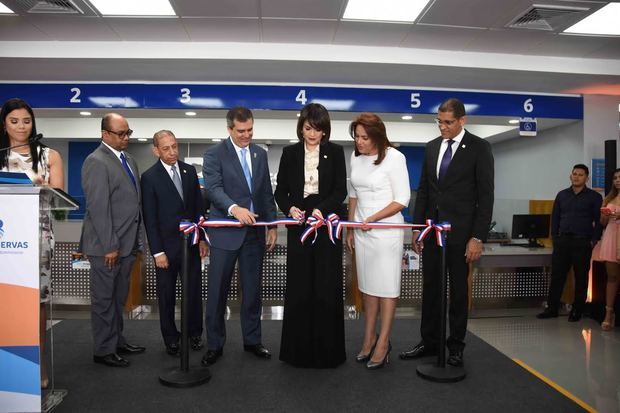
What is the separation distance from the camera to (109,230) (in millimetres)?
2982

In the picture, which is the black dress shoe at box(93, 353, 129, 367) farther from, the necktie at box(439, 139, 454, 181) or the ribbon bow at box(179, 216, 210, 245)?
the necktie at box(439, 139, 454, 181)

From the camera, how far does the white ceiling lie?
173 inches

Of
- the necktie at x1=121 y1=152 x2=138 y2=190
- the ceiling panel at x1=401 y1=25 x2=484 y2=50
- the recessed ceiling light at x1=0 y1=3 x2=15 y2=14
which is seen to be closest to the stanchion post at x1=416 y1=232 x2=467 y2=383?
the necktie at x1=121 y1=152 x2=138 y2=190

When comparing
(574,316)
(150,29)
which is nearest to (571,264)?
(574,316)

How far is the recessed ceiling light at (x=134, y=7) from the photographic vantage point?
163 inches

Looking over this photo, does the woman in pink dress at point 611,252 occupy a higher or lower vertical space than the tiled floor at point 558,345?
higher

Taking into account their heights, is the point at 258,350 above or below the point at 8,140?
below

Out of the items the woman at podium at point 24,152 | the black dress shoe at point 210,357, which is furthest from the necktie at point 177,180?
the black dress shoe at point 210,357

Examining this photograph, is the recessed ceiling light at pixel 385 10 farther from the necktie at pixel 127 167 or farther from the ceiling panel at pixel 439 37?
the necktie at pixel 127 167

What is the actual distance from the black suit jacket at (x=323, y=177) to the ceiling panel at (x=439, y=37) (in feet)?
8.08

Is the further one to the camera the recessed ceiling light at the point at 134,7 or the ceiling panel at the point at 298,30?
the ceiling panel at the point at 298,30

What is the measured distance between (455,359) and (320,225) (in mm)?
1335

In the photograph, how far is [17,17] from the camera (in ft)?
14.6

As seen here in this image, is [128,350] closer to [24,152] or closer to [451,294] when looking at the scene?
[24,152]
